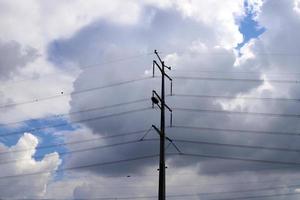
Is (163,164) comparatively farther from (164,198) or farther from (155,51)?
(155,51)

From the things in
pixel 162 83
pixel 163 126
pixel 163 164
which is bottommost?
pixel 163 164

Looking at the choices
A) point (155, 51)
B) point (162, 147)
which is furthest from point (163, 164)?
point (155, 51)

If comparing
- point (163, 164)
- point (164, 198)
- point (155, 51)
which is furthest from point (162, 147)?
point (155, 51)

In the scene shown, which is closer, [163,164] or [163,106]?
[163,164]

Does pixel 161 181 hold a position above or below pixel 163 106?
below

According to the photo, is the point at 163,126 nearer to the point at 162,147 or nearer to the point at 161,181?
the point at 162,147

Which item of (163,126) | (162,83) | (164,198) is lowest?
(164,198)

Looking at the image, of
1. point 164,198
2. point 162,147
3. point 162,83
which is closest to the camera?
point 164,198

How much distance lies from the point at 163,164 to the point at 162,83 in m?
15.6

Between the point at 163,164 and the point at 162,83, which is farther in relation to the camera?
the point at 162,83

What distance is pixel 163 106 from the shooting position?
3551 inches

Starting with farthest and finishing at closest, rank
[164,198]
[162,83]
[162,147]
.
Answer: [162,83], [162,147], [164,198]

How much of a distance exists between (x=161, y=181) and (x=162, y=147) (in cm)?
634

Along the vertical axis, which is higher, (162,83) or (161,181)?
(162,83)
